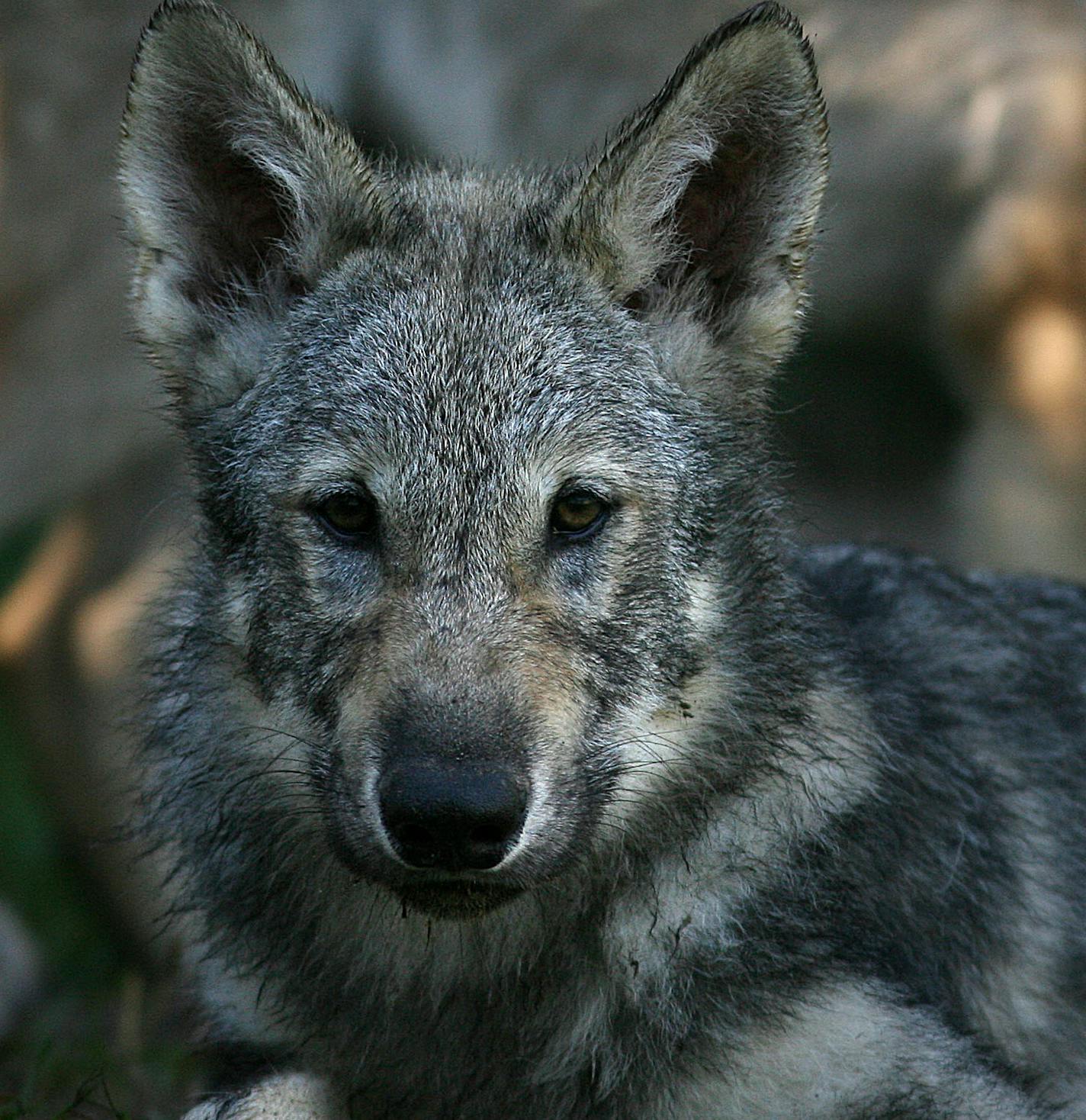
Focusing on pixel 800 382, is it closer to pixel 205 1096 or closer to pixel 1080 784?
pixel 1080 784

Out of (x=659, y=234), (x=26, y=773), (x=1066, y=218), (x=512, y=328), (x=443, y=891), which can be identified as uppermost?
(x=1066, y=218)

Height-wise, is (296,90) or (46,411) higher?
(296,90)

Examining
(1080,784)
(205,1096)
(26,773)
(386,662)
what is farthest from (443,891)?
(26,773)

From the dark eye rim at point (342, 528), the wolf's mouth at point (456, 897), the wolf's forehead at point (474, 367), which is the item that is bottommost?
the wolf's mouth at point (456, 897)

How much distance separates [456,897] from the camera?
12.4 ft

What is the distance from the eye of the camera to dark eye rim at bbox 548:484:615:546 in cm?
407

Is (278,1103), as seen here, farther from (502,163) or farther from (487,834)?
(502,163)

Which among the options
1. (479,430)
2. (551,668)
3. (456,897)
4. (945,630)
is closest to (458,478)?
(479,430)

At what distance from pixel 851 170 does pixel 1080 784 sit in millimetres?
5183

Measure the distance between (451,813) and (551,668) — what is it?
19.7 inches

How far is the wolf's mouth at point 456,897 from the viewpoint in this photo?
12.3 ft

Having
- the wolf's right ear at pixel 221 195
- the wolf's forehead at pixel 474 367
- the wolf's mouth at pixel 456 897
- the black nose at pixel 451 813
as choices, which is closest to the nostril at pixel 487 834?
the black nose at pixel 451 813

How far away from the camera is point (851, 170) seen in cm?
945

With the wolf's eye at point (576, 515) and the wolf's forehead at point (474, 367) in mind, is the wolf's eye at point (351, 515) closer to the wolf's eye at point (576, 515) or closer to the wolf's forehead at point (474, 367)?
the wolf's forehead at point (474, 367)
